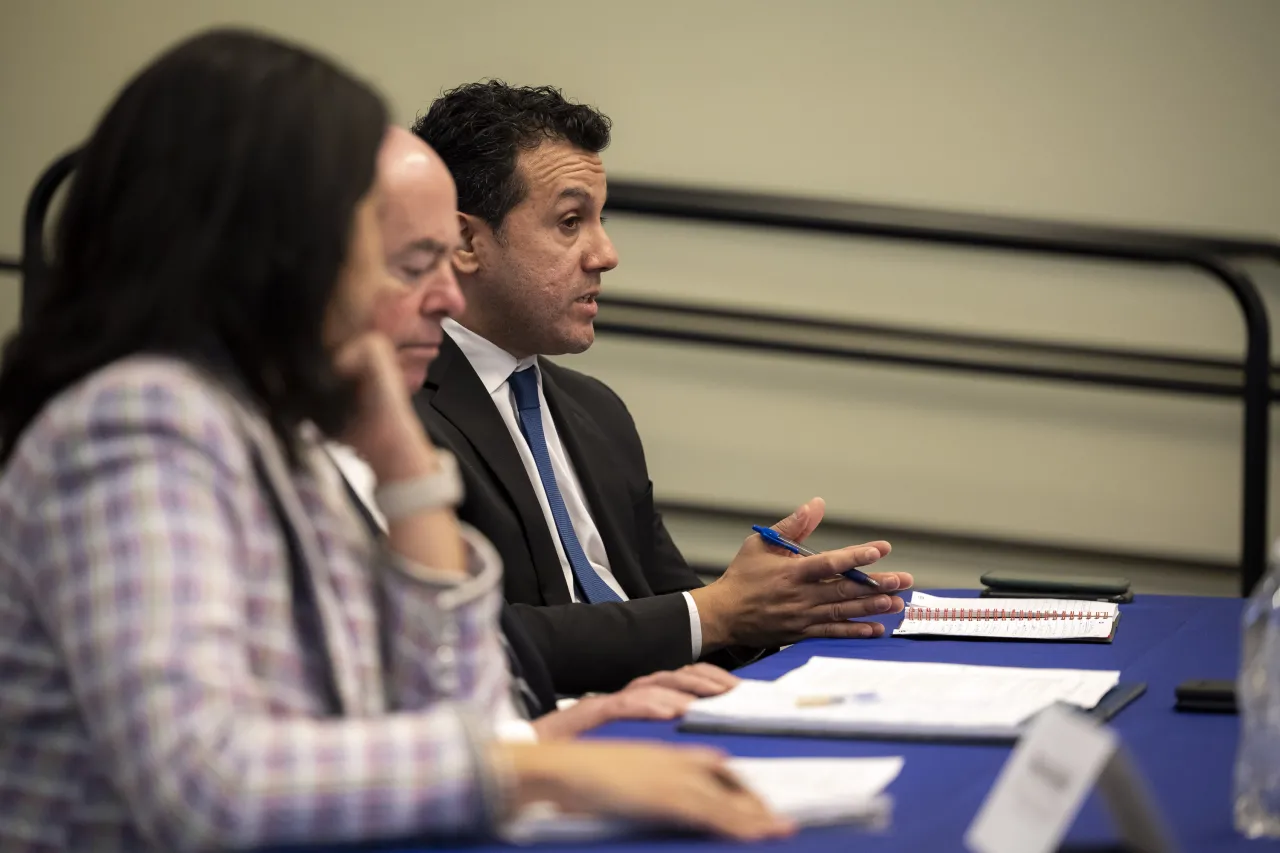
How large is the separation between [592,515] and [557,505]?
121mm

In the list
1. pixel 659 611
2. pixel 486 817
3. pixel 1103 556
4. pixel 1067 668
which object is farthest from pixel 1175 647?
pixel 1103 556

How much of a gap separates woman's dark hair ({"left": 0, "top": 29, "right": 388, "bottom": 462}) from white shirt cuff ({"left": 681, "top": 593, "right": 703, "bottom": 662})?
1.07m

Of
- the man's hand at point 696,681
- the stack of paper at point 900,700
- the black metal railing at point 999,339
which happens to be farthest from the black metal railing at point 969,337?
the man's hand at point 696,681

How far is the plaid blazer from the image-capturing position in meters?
0.97

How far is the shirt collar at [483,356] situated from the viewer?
236cm

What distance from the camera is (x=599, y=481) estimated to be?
8.02ft

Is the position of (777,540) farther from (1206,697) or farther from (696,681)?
(1206,697)

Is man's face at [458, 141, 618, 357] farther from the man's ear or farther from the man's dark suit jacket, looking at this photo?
the man's dark suit jacket

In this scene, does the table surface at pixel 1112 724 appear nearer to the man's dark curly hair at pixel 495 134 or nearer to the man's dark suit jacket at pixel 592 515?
the man's dark suit jacket at pixel 592 515

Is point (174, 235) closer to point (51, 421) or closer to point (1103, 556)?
Answer: point (51, 421)

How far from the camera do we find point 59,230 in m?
1.17

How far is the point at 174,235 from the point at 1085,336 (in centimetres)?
289

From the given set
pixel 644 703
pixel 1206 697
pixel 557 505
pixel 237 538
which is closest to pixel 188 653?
pixel 237 538

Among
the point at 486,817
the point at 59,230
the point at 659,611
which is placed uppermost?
the point at 59,230
